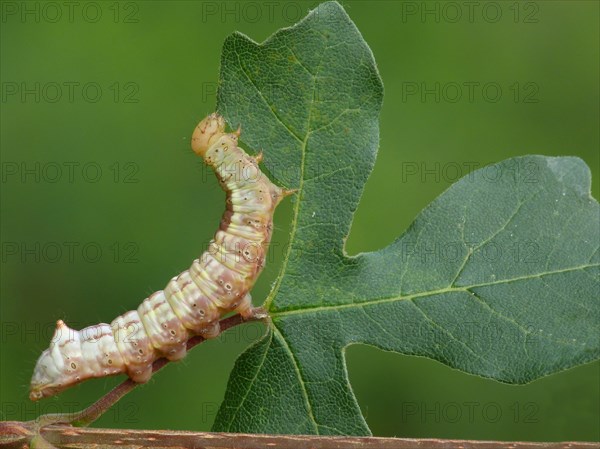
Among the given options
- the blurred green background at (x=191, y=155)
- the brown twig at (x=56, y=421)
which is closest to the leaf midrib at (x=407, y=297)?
the brown twig at (x=56, y=421)

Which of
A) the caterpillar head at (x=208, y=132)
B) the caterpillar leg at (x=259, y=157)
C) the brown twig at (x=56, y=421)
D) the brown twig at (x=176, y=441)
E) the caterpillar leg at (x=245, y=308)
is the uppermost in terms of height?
the caterpillar head at (x=208, y=132)

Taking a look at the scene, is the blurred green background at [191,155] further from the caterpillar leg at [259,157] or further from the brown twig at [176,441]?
the brown twig at [176,441]

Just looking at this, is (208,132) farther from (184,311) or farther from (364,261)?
(364,261)

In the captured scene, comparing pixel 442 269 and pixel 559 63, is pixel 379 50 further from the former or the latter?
pixel 442 269

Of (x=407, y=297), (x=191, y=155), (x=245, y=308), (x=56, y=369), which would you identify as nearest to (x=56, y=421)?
(x=56, y=369)

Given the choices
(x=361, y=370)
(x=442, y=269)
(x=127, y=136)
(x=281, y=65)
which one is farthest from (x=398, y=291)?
(x=127, y=136)

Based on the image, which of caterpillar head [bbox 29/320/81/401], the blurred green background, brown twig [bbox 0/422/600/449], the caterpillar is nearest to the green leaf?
the caterpillar
